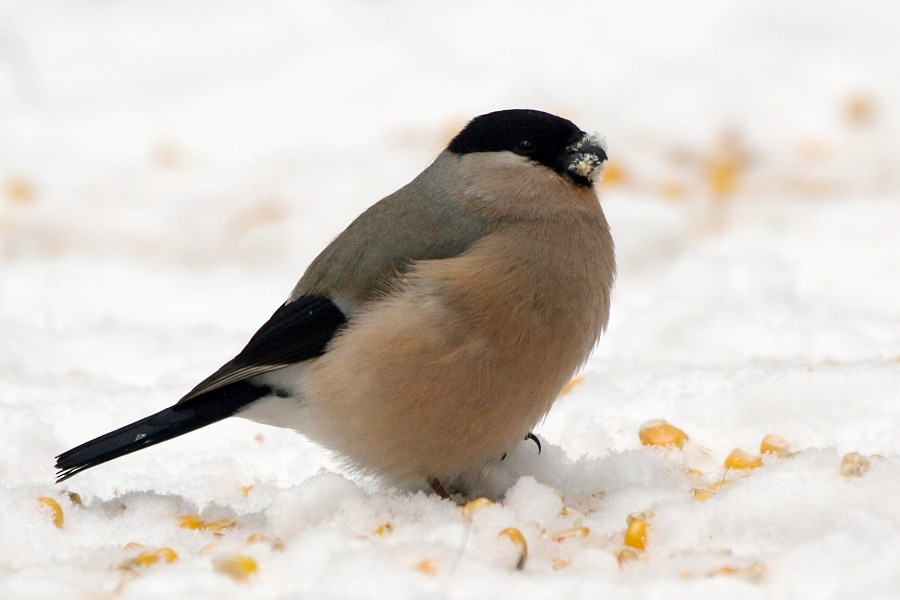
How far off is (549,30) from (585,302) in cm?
671

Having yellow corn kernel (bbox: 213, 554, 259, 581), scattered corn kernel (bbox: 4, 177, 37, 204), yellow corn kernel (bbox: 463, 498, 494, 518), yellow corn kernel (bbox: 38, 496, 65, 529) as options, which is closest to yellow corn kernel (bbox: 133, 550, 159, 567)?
yellow corn kernel (bbox: 213, 554, 259, 581)

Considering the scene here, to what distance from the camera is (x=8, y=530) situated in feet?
12.3

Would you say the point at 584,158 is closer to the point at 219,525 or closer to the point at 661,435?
the point at 661,435

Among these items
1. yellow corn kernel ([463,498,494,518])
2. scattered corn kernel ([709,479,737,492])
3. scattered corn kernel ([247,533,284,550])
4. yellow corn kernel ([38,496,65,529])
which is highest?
scattered corn kernel ([709,479,737,492])

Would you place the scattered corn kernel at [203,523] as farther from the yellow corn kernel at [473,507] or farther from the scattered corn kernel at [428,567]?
the scattered corn kernel at [428,567]

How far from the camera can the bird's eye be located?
4.48 metres

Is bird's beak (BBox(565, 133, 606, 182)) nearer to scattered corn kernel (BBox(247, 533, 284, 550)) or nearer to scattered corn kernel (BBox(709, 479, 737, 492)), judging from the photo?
scattered corn kernel (BBox(709, 479, 737, 492))

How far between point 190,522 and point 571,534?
1194 mm

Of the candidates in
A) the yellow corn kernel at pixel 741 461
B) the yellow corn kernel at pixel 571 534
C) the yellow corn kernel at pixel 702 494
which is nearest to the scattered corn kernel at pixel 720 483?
the yellow corn kernel at pixel 702 494

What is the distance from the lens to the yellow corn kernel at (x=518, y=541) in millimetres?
3229

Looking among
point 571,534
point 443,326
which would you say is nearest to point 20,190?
point 443,326

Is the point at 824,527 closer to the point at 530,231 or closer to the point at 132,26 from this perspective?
the point at 530,231

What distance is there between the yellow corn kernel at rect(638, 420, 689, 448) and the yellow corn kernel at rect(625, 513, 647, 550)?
1.03 metres

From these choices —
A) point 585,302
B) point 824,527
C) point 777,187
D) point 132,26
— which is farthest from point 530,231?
point 132,26
